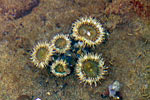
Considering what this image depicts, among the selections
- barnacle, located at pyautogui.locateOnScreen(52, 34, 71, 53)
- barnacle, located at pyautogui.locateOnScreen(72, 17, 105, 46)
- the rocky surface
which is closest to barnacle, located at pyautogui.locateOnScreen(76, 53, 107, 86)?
the rocky surface

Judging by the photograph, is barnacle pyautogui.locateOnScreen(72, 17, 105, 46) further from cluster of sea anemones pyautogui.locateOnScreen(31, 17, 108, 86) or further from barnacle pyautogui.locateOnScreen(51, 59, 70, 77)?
barnacle pyautogui.locateOnScreen(51, 59, 70, 77)

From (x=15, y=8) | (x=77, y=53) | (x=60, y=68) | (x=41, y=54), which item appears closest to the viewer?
(x=60, y=68)

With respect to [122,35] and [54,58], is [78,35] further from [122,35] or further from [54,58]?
[122,35]

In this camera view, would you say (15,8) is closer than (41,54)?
No

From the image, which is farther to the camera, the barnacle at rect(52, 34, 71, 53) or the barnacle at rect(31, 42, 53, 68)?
the barnacle at rect(52, 34, 71, 53)

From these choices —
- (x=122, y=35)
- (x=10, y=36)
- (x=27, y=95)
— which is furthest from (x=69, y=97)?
(x=10, y=36)

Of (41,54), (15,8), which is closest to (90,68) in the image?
(41,54)

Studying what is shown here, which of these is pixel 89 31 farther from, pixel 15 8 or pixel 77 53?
pixel 15 8
